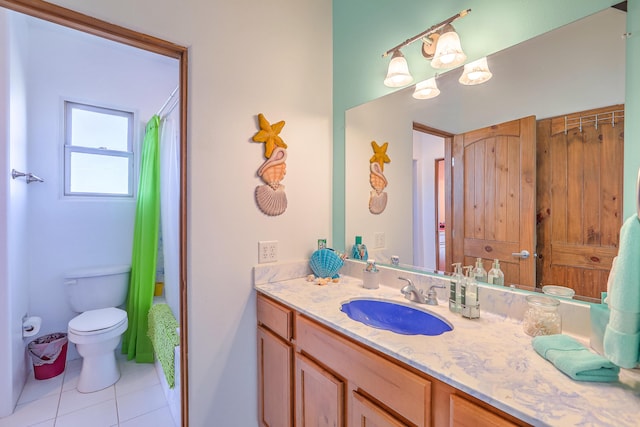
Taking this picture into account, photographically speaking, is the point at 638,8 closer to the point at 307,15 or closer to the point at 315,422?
the point at 307,15

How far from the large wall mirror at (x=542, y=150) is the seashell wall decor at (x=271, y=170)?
2.16 feet

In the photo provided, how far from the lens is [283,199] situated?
1670mm

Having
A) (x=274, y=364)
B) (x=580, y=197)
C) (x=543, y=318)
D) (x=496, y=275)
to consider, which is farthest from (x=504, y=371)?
(x=274, y=364)

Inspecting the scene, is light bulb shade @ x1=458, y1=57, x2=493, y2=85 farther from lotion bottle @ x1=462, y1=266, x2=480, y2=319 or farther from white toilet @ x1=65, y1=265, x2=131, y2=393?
white toilet @ x1=65, y1=265, x2=131, y2=393

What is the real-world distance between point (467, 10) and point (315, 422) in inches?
71.3

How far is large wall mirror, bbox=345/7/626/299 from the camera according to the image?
0.92m

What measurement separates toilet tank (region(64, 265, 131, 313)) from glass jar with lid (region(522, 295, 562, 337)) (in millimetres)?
2955

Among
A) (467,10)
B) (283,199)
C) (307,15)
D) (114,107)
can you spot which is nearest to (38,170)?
(114,107)

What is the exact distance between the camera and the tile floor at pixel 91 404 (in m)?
1.80

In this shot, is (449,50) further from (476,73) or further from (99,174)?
(99,174)

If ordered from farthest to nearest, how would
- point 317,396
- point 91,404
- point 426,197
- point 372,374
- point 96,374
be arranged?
point 96,374 < point 91,404 < point 426,197 < point 317,396 < point 372,374

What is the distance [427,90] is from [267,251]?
1.17 m

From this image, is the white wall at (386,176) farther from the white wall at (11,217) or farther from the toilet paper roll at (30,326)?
the toilet paper roll at (30,326)

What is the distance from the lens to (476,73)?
1236 mm
